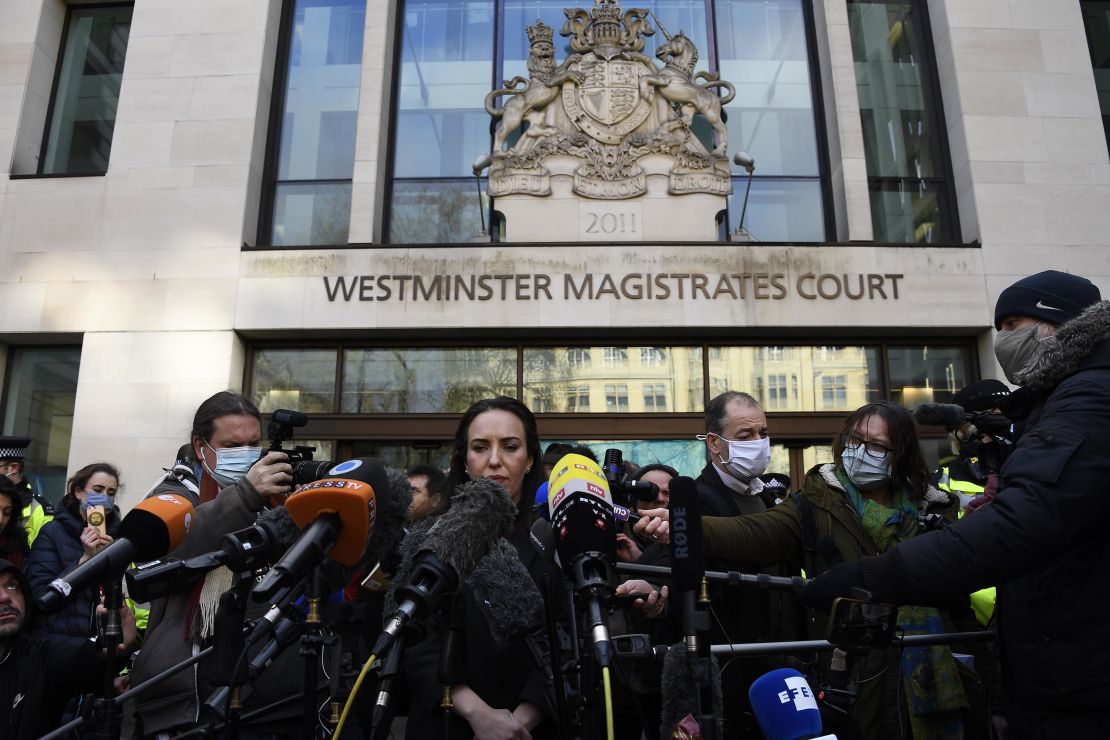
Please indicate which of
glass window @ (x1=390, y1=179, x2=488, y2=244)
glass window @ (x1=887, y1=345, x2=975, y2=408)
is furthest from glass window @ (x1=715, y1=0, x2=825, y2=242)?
glass window @ (x1=390, y1=179, x2=488, y2=244)

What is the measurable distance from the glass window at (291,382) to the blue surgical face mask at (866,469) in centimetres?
818

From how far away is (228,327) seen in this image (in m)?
10.7

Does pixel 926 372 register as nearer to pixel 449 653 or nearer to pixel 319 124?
pixel 319 124

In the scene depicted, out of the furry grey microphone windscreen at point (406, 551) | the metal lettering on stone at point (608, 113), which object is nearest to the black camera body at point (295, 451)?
the furry grey microphone windscreen at point (406, 551)

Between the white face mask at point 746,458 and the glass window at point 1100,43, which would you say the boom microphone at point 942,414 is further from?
the glass window at point 1100,43

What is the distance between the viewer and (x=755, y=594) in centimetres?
384

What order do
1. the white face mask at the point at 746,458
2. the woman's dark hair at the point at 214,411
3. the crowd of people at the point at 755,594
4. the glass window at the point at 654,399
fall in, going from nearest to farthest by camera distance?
the crowd of people at the point at 755,594, the woman's dark hair at the point at 214,411, the white face mask at the point at 746,458, the glass window at the point at 654,399

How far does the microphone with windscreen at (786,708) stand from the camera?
2.71 m

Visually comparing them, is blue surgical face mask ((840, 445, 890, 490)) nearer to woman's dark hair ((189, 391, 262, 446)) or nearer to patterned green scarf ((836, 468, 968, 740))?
patterned green scarf ((836, 468, 968, 740))

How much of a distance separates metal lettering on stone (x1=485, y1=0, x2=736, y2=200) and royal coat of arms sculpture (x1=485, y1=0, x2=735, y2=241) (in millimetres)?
14

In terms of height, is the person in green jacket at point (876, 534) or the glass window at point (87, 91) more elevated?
the glass window at point (87, 91)

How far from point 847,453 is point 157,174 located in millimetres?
10214

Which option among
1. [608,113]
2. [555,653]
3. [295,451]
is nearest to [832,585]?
[555,653]

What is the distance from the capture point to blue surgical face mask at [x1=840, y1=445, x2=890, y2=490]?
404 cm
